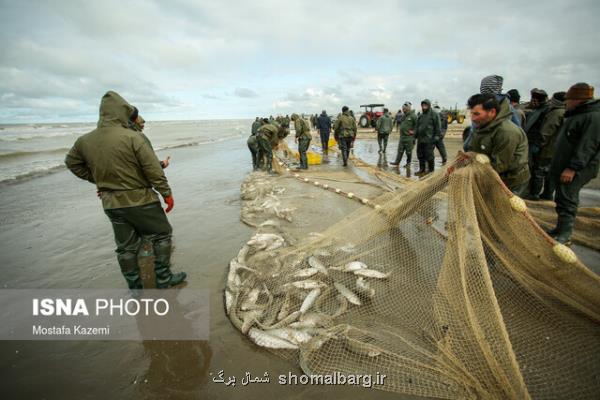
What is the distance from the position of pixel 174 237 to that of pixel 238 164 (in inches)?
412

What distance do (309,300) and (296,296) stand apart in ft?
0.64

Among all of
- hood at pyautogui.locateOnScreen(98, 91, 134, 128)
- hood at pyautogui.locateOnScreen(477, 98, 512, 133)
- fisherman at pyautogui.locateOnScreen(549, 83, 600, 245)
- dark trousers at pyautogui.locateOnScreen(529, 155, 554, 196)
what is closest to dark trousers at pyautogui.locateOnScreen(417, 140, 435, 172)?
dark trousers at pyautogui.locateOnScreen(529, 155, 554, 196)

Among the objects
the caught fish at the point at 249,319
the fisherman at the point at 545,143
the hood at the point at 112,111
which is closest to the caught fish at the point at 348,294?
the caught fish at the point at 249,319

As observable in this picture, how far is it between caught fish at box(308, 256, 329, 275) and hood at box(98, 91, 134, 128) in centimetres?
289

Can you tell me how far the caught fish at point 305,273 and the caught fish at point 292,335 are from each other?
0.73 meters

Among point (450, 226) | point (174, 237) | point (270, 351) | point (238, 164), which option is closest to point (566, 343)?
point (450, 226)

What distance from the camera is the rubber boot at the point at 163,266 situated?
3696 mm

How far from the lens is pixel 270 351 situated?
2.84m

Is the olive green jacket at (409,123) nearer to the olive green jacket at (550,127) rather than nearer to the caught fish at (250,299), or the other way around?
the olive green jacket at (550,127)

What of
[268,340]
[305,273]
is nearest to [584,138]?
[305,273]

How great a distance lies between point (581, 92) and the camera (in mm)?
3922

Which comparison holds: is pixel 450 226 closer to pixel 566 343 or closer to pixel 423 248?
pixel 423 248

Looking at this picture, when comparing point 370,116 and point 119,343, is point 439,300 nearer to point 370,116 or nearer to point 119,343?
point 119,343

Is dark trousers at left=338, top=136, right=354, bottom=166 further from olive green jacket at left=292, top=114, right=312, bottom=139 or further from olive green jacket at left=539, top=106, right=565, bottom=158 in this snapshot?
olive green jacket at left=539, top=106, right=565, bottom=158
